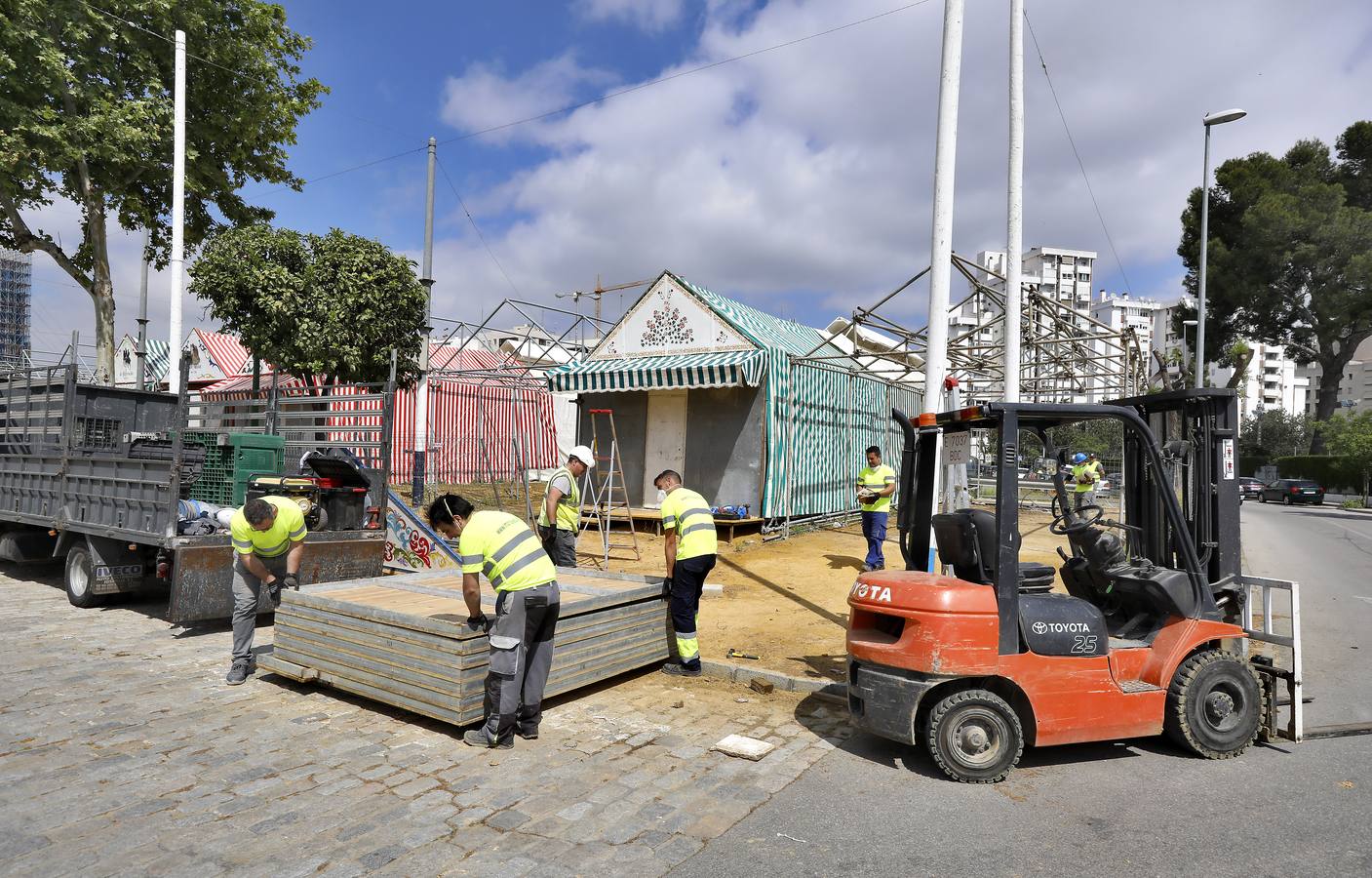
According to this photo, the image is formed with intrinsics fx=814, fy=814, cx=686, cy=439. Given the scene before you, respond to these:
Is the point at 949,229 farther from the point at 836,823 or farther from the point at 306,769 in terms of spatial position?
the point at 306,769

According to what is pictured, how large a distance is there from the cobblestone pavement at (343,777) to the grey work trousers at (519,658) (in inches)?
7.1

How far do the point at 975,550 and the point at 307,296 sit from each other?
39.7 feet

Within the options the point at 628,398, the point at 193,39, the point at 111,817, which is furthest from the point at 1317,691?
the point at 193,39

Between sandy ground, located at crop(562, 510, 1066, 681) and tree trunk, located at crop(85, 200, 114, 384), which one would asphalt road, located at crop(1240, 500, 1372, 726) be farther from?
tree trunk, located at crop(85, 200, 114, 384)

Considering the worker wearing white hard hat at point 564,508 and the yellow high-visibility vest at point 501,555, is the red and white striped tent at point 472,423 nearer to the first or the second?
the worker wearing white hard hat at point 564,508

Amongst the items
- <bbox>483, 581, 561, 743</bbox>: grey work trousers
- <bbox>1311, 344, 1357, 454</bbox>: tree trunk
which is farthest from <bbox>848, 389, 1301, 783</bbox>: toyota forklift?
<bbox>1311, 344, 1357, 454</bbox>: tree trunk

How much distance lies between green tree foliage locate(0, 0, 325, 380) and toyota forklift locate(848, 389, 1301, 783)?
14.4 meters

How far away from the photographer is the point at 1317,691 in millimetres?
6551

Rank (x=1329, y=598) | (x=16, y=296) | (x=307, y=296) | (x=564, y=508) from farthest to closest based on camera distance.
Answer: (x=16, y=296), (x=307, y=296), (x=1329, y=598), (x=564, y=508)

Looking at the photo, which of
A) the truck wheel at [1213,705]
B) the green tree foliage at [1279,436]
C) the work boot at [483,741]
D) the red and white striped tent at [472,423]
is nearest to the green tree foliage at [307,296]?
the red and white striped tent at [472,423]

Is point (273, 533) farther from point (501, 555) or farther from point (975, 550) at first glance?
point (975, 550)

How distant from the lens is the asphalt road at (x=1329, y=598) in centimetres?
643

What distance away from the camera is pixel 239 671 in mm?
6258

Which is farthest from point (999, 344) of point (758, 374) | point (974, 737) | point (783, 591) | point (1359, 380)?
point (1359, 380)
